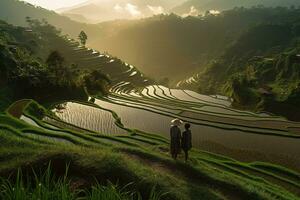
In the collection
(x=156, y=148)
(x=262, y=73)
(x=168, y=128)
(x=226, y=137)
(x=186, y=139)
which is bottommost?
(x=226, y=137)

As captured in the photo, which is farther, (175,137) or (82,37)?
(82,37)

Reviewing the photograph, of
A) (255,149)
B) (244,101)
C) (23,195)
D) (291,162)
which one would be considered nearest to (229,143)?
(255,149)

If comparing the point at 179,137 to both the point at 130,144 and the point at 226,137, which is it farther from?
the point at 226,137

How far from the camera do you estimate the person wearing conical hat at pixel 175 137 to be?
551 inches

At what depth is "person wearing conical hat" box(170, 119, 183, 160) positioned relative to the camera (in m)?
14.0

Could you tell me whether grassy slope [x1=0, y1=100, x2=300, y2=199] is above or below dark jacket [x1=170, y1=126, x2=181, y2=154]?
below

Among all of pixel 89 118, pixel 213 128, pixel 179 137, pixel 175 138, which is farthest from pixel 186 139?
pixel 89 118

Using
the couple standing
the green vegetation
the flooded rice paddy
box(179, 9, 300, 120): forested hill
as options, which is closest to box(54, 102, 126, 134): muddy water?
the flooded rice paddy

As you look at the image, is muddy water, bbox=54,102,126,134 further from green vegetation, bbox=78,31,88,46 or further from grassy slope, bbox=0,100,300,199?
green vegetation, bbox=78,31,88,46

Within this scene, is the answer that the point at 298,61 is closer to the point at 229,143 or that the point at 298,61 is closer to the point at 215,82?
the point at 215,82

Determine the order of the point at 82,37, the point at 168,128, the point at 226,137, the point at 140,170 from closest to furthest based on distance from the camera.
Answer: the point at 140,170 < the point at 226,137 < the point at 168,128 < the point at 82,37

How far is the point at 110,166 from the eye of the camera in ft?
40.7

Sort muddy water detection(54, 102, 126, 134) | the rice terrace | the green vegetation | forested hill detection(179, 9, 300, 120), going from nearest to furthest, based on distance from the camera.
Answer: the rice terrace < muddy water detection(54, 102, 126, 134) < forested hill detection(179, 9, 300, 120) < the green vegetation

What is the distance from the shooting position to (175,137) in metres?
14.2
